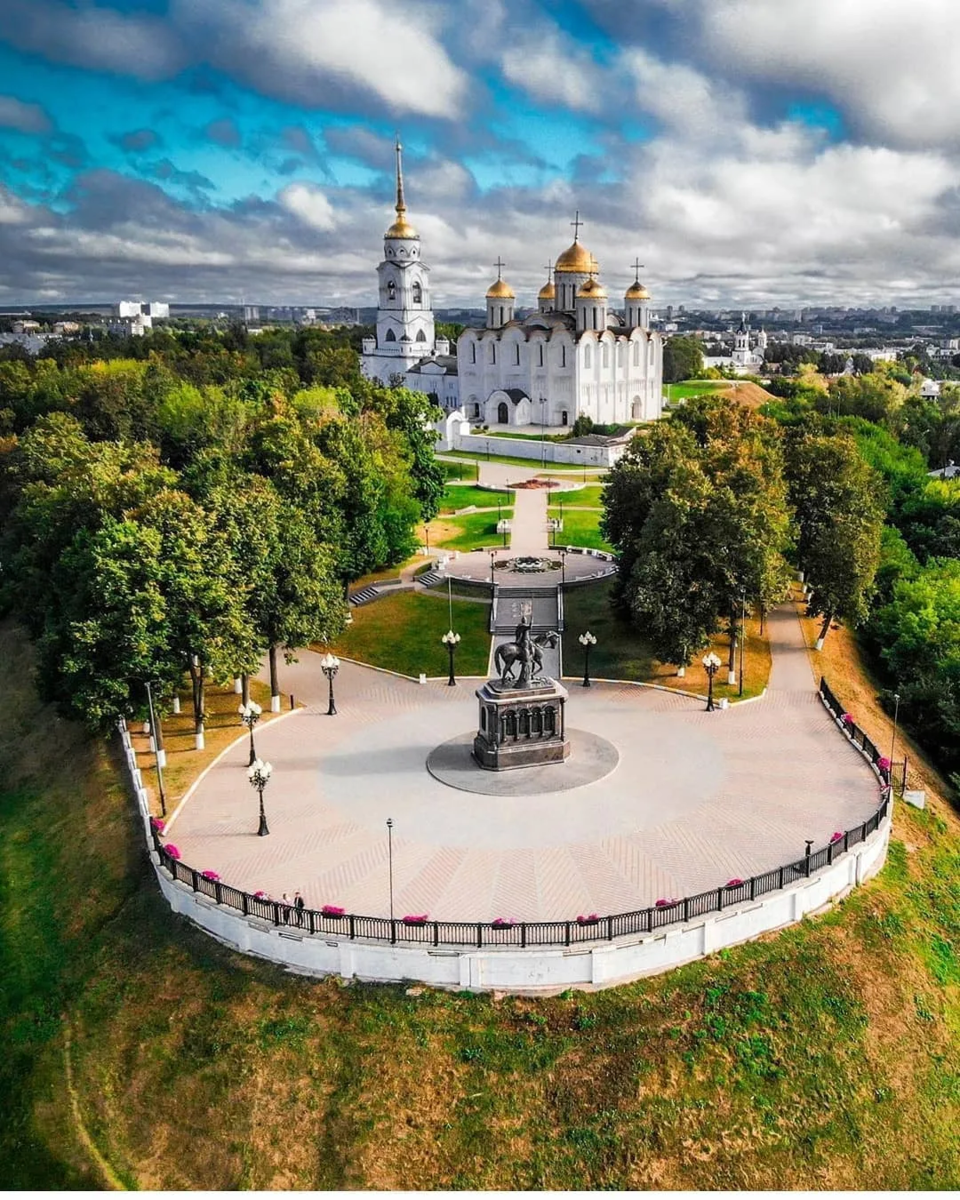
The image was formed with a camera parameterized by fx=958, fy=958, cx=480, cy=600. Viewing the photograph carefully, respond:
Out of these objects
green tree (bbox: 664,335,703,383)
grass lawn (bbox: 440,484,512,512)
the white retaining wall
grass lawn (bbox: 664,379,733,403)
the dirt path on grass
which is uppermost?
green tree (bbox: 664,335,703,383)

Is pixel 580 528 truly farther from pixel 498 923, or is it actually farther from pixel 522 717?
pixel 498 923

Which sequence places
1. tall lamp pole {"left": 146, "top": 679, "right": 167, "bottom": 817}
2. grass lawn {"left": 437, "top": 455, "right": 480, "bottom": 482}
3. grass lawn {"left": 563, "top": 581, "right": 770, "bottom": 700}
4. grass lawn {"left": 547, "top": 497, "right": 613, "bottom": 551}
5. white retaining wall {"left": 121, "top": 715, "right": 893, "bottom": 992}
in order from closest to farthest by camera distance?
white retaining wall {"left": 121, "top": 715, "right": 893, "bottom": 992} < tall lamp pole {"left": 146, "top": 679, "right": 167, "bottom": 817} < grass lawn {"left": 563, "top": 581, "right": 770, "bottom": 700} < grass lawn {"left": 547, "top": 497, "right": 613, "bottom": 551} < grass lawn {"left": 437, "top": 455, "right": 480, "bottom": 482}

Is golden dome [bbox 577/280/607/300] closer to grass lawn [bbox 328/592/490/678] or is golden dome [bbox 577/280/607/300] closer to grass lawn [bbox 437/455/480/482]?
grass lawn [bbox 437/455/480/482]

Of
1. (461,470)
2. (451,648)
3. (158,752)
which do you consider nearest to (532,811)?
(158,752)

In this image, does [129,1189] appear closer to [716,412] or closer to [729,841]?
[729,841]

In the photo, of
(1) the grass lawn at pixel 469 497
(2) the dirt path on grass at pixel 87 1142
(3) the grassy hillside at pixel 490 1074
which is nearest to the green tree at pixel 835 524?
(3) the grassy hillside at pixel 490 1074

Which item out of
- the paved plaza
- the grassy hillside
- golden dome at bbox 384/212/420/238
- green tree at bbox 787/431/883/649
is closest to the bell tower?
golden dome at bbox 384/212/420/238

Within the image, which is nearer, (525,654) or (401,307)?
(525,654)
